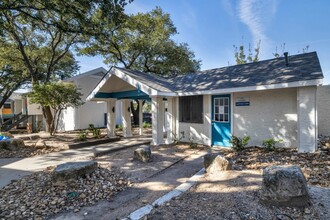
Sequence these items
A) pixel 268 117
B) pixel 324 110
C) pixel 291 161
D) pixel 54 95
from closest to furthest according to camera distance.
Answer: pixel 291 161, pixel 268 117, pixel 54 95, pixel 324 110

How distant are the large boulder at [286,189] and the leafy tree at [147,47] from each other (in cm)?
1257

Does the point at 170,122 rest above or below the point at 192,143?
above

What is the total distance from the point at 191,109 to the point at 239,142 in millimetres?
2686

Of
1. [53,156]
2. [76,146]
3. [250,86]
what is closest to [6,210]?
[53,156]

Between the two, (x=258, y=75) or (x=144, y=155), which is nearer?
(x=144, y=155)

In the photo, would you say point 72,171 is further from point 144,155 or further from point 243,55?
point 243,55

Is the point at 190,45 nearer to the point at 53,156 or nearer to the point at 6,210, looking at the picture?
the point at 53,156

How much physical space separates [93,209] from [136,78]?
6.11 meters

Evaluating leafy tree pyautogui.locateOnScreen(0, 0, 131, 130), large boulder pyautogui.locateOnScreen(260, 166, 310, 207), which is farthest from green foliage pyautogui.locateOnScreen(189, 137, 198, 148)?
leafy tree pyautogui.locateOnScreen(0, 0, 131, 130)

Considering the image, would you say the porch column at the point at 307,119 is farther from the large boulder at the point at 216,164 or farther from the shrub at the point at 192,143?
the shrub at the point at 192,143

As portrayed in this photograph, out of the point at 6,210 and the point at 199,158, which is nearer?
the point at 6,210

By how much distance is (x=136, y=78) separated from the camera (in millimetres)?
8594

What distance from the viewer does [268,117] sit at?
691cm

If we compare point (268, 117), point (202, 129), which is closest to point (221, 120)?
point (202, 129)
